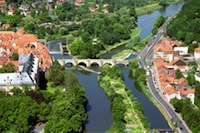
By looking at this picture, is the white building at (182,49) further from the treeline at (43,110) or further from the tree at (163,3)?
the tree at (163,3)

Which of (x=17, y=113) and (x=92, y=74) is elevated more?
(x=17, y=113)

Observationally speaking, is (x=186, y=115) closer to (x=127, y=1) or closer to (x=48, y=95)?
(x=48, y=95)

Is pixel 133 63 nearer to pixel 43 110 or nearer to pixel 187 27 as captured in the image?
pixel 187 27

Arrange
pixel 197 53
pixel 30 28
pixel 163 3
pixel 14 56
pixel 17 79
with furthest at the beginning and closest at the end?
pixel 163 3 → pixel 30 28 → pixel 197 53 → pixel 14 56 → pixel 17 79

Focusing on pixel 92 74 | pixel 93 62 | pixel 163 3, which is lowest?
pixel 92 74

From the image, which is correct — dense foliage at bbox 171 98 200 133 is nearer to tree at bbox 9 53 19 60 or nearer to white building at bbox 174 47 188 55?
white building at bbox 174 47 188 55

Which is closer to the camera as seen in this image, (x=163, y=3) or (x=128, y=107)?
(x=128, y=107)

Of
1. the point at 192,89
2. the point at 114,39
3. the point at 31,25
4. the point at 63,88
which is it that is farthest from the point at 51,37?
the point at 192,89

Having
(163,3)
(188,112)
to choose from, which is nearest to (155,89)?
(188,112)

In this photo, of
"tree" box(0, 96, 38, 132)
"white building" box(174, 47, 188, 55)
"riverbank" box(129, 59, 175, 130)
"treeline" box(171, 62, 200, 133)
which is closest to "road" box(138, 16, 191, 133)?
"riverbank" box(129, 59, 175, 130)
